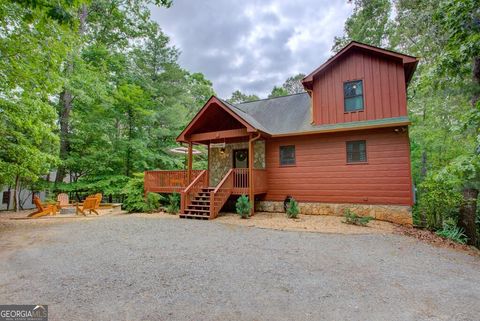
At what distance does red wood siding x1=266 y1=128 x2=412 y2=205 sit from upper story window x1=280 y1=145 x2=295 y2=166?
0.58 feet

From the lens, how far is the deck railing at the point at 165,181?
11.7m

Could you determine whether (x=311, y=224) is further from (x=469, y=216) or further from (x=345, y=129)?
(x=469, y=216)

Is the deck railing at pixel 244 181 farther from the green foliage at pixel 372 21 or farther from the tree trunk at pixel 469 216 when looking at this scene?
the green foliage at pixel 372 21

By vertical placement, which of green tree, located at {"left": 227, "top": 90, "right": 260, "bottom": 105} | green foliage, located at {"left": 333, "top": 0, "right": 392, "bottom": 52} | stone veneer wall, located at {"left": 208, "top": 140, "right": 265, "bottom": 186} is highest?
green tree, located at {"left": 227, "top": 90, "right": 260, "bottom": 105}

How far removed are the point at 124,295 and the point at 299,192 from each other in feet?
26.5

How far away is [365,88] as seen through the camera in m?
9.48

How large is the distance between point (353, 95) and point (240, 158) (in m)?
5.59

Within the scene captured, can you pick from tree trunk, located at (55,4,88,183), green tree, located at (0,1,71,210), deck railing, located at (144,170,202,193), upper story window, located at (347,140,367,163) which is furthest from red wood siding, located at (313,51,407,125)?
tree trunk, located at (55,4,88,183)

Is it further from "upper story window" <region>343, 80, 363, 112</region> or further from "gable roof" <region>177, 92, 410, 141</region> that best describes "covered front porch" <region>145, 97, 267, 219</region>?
"upper story window" <region>343, 80, 363, 112</region>

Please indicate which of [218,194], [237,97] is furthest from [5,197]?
[237,97]

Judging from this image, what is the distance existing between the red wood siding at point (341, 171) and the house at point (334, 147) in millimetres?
30

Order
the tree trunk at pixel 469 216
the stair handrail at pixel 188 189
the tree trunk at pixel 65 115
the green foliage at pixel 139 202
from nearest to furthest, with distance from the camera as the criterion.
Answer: the tree trunk at pixel 469 216 < the stair handrail at pixel 188 189 < the green foliage at pixel 139 202 < the tree trunk at pixel 65 115

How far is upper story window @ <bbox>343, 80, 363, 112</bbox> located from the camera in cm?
959

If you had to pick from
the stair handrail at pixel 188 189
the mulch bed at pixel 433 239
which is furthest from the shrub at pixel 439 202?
the stair handrail at pixel 188 189
